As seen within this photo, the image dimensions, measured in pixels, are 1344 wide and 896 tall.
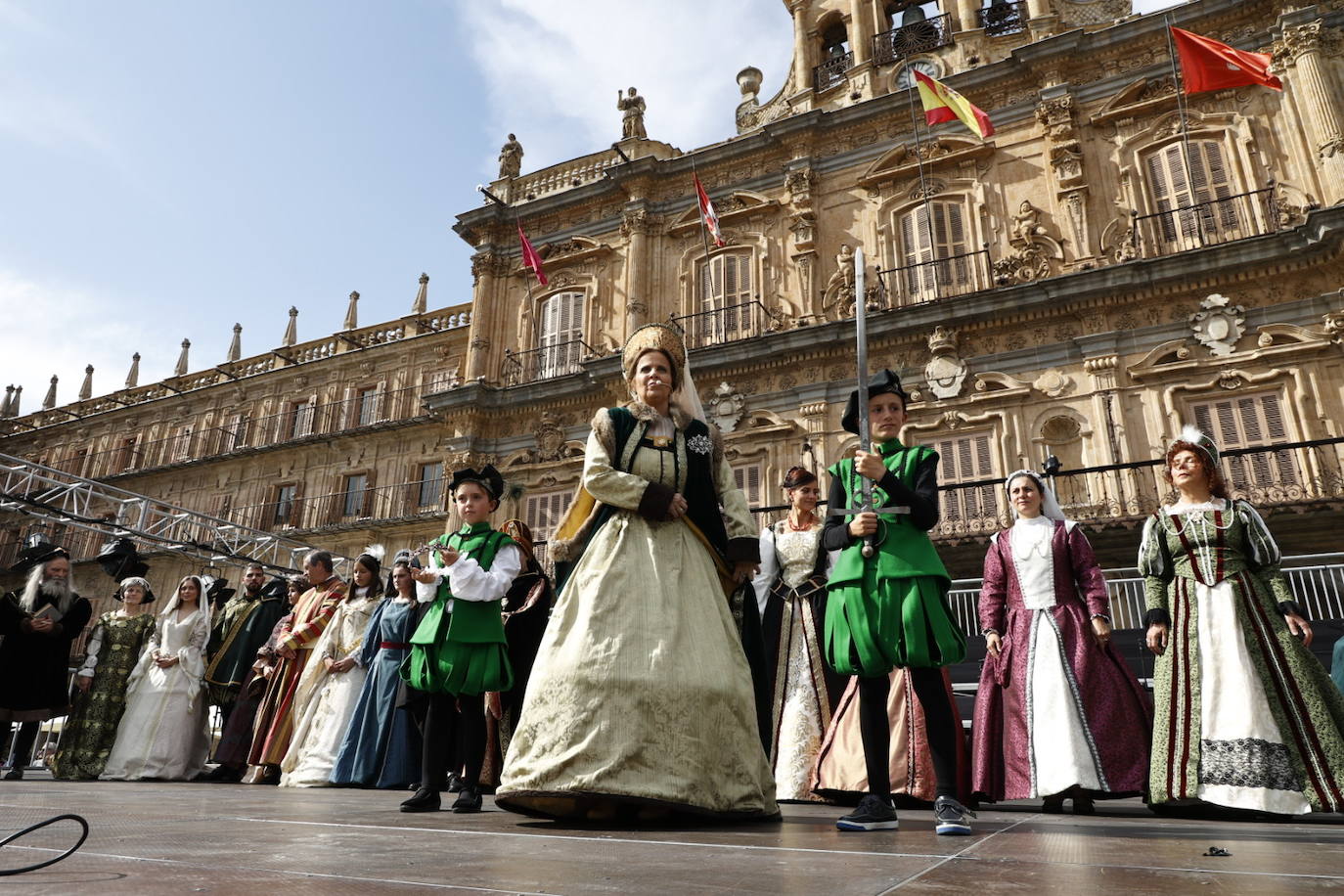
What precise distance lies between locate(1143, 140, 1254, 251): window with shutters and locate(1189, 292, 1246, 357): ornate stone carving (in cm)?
118

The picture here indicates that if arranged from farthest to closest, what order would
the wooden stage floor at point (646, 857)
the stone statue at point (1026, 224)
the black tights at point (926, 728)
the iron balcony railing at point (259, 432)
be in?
the iron balcony railing at point (259, 432), the stone statue at point (1026, 224), the black tights at point (926, 728), the wooden stage floor at point (646, 857)

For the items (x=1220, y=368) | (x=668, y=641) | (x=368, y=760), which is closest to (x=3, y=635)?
(x=368, y=760)

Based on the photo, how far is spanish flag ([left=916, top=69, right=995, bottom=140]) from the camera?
551 inches

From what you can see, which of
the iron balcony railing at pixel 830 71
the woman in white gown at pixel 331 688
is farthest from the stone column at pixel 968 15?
the woman in white gown at pixel 331 688

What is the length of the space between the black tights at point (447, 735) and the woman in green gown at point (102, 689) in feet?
15.2

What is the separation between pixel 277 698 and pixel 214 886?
18.8 ft

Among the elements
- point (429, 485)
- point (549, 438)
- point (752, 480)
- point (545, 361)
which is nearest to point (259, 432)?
point (429, 485)

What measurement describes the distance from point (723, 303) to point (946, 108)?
5.24 meters

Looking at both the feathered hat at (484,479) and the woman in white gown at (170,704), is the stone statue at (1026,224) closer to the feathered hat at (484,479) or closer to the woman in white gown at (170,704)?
the feathered hat at (484,479)

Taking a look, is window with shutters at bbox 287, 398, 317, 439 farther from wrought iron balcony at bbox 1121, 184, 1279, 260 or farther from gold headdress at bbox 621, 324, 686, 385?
gold headdress at bbox 621, 324, 686, 385

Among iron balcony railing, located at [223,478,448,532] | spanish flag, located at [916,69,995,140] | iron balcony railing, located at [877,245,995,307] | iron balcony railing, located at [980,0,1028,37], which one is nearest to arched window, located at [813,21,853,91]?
iron balcony railing, located at [980,0,1028,37]

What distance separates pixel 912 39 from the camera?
17.1 metres

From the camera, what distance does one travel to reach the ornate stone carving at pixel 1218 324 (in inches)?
499

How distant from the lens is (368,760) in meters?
5.65
